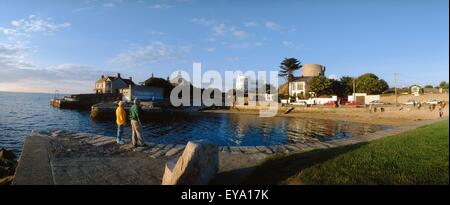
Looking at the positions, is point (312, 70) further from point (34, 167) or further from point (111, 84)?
point (34, 167)

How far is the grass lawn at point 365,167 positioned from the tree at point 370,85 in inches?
3022

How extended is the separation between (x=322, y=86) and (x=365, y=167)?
74.4m

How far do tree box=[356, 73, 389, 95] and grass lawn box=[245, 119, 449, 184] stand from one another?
7677cm

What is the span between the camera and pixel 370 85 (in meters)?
78.4

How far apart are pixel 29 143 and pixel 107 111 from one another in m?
45.7

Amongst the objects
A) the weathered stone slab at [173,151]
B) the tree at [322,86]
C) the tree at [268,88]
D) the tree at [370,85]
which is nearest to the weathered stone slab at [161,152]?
the weathered stone slab at [173,151]

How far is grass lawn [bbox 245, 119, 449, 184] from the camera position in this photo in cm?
580

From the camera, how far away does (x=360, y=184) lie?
5566mm

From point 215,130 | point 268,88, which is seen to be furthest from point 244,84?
point 215,130

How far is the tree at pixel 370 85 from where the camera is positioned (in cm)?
7875

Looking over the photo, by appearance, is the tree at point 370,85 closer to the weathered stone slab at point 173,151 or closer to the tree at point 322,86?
the tree at point 322,86

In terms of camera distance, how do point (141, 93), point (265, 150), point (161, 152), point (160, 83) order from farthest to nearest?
1. point (160, 83)
2. point (141, 93)
3. point (265, 150)
4. point (161, 152)

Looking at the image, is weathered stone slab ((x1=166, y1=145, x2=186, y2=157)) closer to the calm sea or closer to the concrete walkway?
the concrete walkway

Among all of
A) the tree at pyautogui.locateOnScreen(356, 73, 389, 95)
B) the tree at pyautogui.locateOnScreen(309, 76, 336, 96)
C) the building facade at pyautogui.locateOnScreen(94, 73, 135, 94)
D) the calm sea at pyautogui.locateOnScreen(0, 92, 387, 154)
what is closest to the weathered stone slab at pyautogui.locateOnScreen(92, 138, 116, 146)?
the calm sea at pyautogui.locateOnScreen(0, 92, 387, 154)
